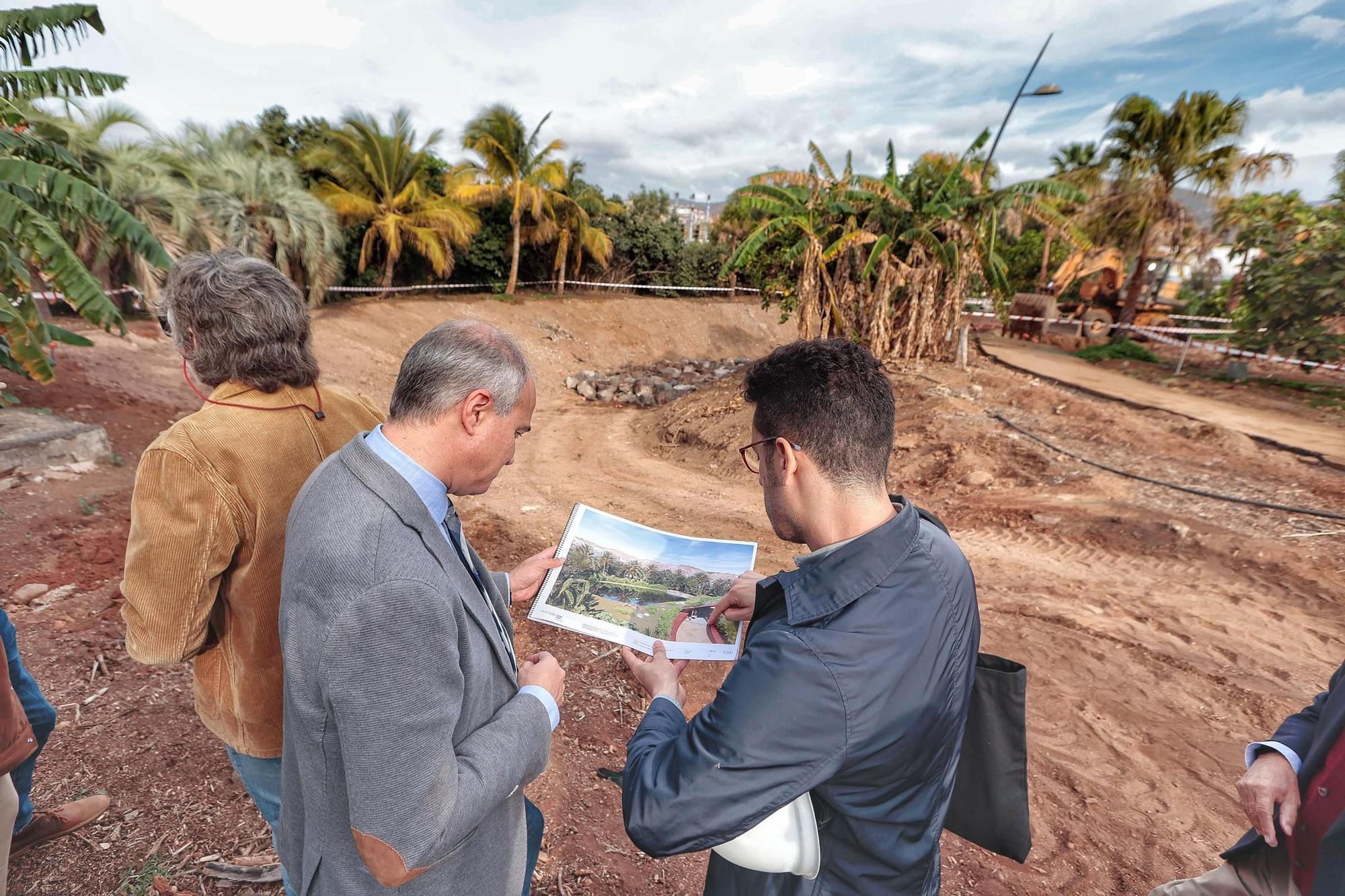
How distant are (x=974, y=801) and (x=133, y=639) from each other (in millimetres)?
2309

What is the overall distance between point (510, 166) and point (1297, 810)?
69.4ft

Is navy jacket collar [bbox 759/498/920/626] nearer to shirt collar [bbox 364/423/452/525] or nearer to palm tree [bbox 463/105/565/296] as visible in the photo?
shirt collar [bbox 364/423/452/525]

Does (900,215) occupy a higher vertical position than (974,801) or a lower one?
higher

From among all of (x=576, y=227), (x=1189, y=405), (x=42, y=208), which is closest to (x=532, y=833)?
(x=42, y=208)

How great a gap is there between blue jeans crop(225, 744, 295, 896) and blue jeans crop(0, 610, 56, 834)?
1.15 m

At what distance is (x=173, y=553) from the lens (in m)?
1.60

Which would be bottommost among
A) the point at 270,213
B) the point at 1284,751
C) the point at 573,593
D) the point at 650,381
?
the point at 650,381

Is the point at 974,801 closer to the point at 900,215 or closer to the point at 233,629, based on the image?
the point at 233,629

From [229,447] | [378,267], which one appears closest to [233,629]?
[229,447]

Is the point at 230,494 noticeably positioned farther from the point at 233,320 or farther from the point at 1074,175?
the point at 1074,175

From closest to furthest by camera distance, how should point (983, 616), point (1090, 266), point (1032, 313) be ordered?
1. point (983, 616)
2. point (1090, 266)
3. point (1032, 313)

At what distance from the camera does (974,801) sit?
1.80 meters

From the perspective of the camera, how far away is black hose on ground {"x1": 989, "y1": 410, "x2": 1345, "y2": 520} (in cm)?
671

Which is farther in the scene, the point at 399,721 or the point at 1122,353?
the point at 1122,353
